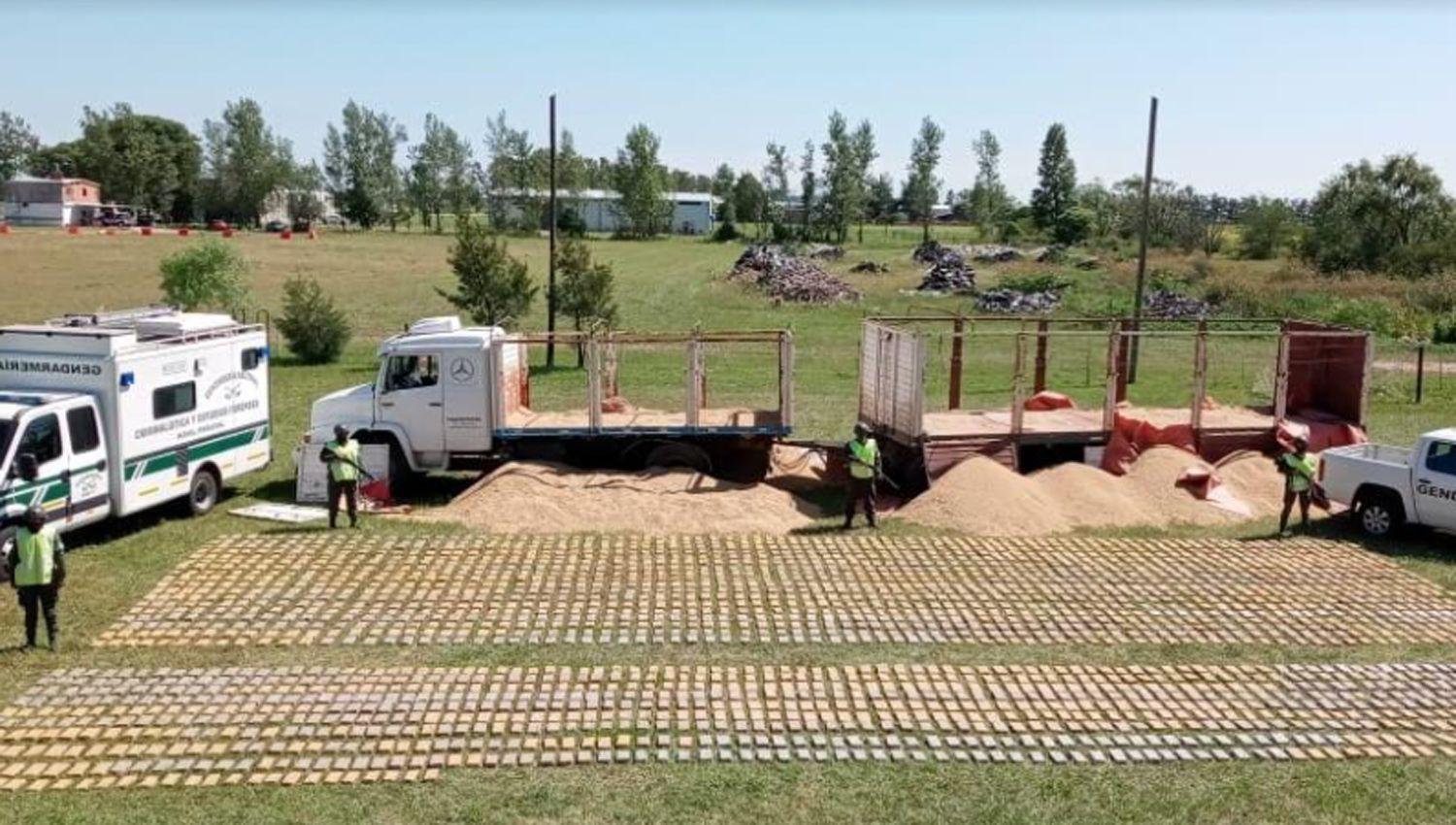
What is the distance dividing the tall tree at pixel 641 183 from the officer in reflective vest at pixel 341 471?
10443 cm

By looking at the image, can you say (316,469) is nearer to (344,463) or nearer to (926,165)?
(344,463)

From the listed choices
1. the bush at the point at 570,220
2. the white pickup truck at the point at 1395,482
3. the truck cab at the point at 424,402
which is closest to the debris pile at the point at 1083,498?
the white pickup truck at the point at 1395,482

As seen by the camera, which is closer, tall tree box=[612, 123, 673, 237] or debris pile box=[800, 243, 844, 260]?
debris pile box=[800, 243, 844, 260]

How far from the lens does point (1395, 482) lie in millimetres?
16422

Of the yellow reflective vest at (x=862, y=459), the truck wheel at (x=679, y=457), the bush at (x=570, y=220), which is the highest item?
the bush at (x=570, y=220)

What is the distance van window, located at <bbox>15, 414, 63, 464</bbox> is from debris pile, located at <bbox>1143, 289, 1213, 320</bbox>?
130 feet

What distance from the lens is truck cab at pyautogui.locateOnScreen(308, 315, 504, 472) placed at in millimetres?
18234

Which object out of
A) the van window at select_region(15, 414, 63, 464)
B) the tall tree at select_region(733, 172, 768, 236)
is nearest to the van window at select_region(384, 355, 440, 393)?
the van window at select_region(15, 414, 63, 464)

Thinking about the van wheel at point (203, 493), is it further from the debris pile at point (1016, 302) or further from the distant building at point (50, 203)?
the distant building at point (50, 203)

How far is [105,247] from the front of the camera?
70062mm

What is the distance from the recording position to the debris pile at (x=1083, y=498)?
17062mm

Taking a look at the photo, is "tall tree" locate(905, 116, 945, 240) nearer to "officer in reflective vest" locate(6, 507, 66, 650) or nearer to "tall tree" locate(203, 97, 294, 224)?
"tall tree" locate(203, 97, 294, 224)

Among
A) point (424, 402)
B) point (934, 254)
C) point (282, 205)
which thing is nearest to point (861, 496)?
point (424, 402)

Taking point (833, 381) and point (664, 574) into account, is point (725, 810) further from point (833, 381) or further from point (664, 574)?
point (833, 381)
